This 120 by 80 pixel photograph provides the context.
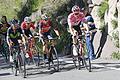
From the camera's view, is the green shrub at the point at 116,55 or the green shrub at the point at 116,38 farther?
the green shrub at the point at 116,38

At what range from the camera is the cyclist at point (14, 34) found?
14.9 meters

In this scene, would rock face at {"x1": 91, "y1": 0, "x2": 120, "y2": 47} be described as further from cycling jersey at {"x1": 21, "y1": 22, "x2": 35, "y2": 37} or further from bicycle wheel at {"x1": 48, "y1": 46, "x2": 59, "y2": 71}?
bicycle wheel at {"x1": 48, "y1": 46, "x2": 59, "y2": 71}

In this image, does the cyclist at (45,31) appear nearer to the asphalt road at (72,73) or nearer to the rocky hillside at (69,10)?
the asphalt road at (72,73)

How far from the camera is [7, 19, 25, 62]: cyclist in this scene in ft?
49.0

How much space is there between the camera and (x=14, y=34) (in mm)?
15156

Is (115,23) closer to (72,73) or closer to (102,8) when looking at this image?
(102,8)

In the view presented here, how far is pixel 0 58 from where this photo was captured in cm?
2289

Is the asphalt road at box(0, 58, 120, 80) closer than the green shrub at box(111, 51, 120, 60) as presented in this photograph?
Yes

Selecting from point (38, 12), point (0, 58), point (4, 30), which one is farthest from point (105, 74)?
point (38, 12)

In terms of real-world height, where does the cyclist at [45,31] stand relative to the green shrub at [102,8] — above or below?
below

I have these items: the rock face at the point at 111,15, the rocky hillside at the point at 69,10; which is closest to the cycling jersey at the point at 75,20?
the rocky hillside at the point at 69,10

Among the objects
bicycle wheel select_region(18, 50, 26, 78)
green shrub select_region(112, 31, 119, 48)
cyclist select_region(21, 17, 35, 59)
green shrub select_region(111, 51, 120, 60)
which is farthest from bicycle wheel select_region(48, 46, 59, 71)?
green shrub select_region(112, 31, 119, 48)

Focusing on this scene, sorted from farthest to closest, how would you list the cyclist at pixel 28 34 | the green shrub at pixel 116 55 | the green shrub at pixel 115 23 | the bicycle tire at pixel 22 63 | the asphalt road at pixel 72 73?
the green shrub at pixel 115 23, the green shrub at pixel 116 55, the cyclist at pixel 28 34, the bicycle tire at pixel 22 63, the asphalt road at pixel 72 73

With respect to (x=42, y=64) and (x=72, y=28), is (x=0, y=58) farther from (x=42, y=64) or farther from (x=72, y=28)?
(x=72, y=28)
